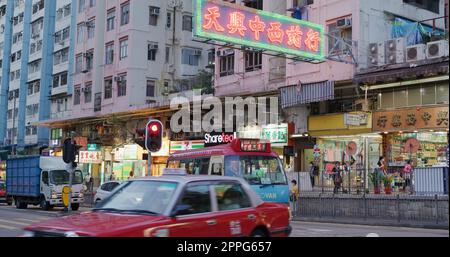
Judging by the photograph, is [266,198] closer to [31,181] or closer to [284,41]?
[284,41]

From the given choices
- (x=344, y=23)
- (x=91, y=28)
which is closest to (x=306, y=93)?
(x=344, y=23)

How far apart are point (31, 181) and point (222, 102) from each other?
12.3 m

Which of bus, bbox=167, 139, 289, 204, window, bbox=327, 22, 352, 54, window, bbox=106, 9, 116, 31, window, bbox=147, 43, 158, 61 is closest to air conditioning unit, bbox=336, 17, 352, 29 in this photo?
window, bbox=327, 22, 352, 54

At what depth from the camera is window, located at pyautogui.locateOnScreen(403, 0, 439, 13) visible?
103 ft

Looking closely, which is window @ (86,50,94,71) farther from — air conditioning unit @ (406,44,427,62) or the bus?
the bus

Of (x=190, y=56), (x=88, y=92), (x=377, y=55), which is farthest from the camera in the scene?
(x=88, y=92)

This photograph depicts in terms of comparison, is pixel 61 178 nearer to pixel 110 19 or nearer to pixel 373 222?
pixel 373 222

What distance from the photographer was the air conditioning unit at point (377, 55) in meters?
27.0

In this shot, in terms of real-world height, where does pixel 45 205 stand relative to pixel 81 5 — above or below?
below

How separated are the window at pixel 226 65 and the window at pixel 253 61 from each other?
5.02 ft

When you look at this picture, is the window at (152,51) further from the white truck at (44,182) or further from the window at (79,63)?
the white truck at (44,182)

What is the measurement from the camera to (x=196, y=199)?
8516mm

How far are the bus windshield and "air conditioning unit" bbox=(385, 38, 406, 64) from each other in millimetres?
12191

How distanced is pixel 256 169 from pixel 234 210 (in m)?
7.37
